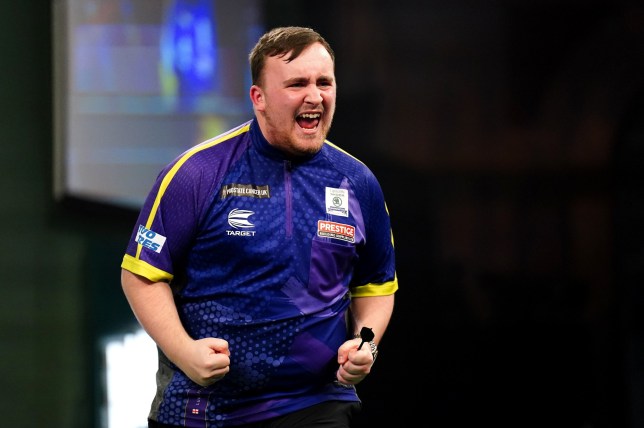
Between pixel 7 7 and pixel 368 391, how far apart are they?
2.24 m

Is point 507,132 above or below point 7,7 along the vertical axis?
below

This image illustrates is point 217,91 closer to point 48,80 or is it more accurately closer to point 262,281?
point 48,80

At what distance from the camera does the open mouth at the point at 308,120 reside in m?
2.70

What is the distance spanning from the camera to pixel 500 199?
190 inches

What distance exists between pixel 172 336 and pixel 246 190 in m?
0.39

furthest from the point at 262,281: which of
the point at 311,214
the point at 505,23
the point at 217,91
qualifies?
the point at 505,23

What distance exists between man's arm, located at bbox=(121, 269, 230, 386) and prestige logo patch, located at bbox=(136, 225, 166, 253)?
3.0 inches

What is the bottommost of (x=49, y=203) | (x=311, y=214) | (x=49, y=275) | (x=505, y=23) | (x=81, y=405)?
(x=81, y=405)

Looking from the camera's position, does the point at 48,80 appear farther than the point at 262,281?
Yes

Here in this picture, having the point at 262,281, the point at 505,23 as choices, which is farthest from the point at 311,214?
the point at 505,23

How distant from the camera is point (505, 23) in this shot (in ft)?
15.8

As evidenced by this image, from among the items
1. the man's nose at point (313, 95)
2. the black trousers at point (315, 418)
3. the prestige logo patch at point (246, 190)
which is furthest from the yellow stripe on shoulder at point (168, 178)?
the black trousers at point (315, 418)

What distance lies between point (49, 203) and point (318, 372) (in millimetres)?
2366

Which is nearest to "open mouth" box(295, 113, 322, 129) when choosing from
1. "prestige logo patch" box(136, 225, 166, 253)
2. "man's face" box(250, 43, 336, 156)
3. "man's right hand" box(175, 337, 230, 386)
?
"man's face" box(250, 43, 336, 156)
